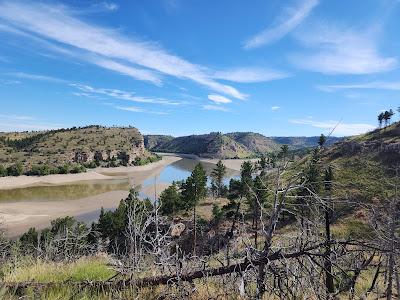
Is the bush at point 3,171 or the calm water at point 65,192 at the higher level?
the bush at point 3,171

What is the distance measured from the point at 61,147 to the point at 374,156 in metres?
152

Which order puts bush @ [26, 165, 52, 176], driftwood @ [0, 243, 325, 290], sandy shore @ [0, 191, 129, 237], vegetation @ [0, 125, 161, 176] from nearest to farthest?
driftwood @ [0, 243, 325, 290], sandy shore @ [0, 191, 129, 237], bush @ [26, 165, 52, 176], vegetation @ [0, 125, 161, 176]

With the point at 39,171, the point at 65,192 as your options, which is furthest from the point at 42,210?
the point at 39,171

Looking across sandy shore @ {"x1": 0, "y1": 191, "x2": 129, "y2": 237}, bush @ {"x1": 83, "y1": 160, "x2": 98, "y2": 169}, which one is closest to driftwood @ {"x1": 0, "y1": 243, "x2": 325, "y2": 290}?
sandy shore @ {"x1": 0, "y1": 191, "x2": 129, "y2": 237}

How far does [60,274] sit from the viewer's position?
7.48 metres

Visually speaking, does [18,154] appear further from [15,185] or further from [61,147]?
[15,185]

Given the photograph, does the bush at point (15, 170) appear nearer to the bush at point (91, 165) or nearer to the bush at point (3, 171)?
the bush at point (3, 171)

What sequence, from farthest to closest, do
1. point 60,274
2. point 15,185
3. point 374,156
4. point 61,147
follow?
point 61,147, point 15,185, point 374,156, point 60,274

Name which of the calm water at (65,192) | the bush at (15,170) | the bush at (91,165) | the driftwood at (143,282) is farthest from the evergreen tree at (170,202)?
the bush at (91,165)

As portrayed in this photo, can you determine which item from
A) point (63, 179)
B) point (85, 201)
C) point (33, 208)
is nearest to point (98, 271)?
point (33, 208)

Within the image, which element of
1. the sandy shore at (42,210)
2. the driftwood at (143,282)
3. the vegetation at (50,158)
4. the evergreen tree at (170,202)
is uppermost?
the driftwood at (143,282)

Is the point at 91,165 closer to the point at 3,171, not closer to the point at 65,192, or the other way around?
the point at 3,171

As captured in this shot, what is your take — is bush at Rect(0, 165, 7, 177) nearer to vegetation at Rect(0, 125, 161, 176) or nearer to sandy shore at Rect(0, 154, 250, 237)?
vegetation at Rect(0, 125, 161, 176)

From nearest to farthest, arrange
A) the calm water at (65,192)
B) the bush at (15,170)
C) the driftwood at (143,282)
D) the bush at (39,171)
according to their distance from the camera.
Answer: the driftwood at (143,282), the calm water at (65,192), the bush at (15,170), the bush at (39,171)
